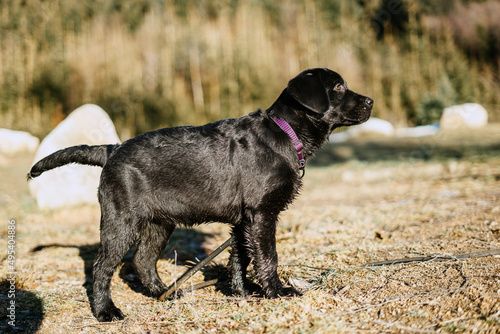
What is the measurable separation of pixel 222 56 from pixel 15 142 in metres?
Answer: 8.98

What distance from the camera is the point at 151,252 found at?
3.54 metres

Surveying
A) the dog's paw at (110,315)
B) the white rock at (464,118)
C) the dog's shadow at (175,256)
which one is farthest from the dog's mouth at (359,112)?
the white rock at (464,118)

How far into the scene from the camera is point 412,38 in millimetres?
19734

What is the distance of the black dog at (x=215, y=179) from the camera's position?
2975mm

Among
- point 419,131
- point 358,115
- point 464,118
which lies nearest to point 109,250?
point 358,115

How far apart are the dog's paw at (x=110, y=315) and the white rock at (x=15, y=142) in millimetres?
14307

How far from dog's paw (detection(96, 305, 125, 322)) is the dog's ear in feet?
6.69

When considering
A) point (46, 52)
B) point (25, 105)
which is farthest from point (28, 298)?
point (46, 52)

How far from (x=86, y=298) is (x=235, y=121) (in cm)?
188

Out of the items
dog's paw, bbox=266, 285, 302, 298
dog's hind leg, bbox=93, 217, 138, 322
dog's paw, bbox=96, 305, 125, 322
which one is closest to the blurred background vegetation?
dog's hind leg, bbox=93, 217, 138, 322

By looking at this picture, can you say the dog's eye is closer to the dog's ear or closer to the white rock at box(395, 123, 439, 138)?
the dog's ear

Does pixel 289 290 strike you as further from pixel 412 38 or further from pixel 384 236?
pixel 412 38

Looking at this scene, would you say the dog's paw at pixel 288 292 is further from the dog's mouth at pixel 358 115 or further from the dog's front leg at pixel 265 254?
the dog's mouth at pixel 358 115

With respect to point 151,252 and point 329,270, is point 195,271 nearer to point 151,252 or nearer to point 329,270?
point 151,252
